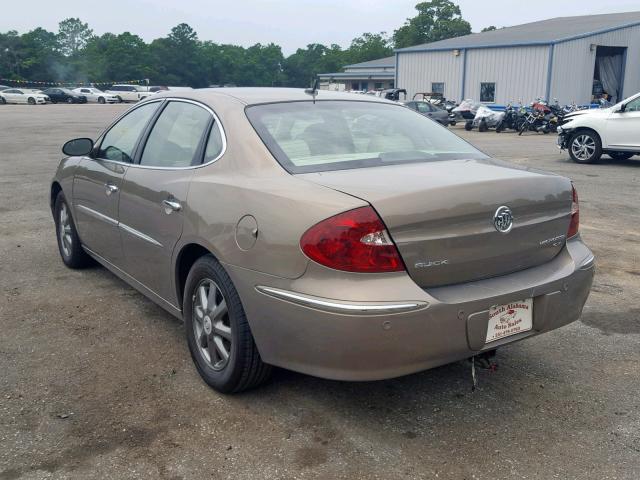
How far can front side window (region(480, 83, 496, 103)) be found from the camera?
1395 inches

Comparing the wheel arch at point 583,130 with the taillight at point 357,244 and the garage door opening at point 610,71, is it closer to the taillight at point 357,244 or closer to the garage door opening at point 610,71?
the taillight at point 357,244

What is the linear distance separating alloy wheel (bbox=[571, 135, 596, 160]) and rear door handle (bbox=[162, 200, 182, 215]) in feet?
40.5

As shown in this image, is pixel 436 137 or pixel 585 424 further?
pixel 436 137

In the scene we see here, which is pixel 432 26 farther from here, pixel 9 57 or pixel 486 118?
pixel 486 118

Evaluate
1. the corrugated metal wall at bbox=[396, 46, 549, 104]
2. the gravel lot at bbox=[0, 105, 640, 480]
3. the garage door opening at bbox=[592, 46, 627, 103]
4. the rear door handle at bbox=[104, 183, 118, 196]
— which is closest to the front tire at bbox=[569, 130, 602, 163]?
the gravel lot at bbox=[0, 105, 640, 480]

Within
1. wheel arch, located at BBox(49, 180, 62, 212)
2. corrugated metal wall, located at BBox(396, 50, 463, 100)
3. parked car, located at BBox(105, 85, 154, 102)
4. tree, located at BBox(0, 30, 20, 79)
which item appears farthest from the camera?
tree, located at BBox(0, 30, 20, 79)

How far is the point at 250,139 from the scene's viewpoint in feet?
10.9

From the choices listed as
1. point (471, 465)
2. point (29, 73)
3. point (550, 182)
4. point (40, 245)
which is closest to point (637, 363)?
point (550, 182)

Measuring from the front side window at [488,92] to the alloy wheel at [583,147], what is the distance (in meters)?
22.2

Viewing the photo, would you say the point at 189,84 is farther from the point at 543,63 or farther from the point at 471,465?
the point at 471,465

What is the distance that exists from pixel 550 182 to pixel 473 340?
3.11 feet

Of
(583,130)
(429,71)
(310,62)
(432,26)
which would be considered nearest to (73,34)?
(310,62)

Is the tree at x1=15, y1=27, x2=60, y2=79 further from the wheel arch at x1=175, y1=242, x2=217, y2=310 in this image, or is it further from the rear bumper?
the rear bumper

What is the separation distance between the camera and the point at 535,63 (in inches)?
1303
